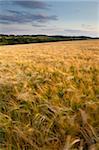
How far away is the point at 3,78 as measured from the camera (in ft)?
8.21

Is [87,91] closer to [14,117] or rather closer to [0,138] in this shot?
[14,117]

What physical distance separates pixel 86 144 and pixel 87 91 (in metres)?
0.64

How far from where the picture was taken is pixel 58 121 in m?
1.52

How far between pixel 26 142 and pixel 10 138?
8 cm

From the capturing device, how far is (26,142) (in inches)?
55.2

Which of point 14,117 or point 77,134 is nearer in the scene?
point 77,134

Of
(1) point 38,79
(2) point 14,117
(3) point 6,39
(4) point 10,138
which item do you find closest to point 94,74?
(1) point 38,79

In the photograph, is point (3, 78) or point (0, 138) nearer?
point (0, 138)

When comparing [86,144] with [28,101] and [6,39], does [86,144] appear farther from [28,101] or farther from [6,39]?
[6,39]

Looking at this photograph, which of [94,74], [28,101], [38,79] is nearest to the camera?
[28,101]

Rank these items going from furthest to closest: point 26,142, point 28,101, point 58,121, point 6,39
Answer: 1. point 6,39
2. point 28,101
3. point 58,121
4. point 26,142

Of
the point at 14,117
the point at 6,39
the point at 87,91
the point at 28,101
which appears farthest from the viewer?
the point at 6,39

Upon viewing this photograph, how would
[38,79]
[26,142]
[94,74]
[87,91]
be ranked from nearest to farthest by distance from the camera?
[26,142] → [87,91] → [38,79] → [94,74]

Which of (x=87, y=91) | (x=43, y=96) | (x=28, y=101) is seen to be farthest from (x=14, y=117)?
(x=87, y=91)
